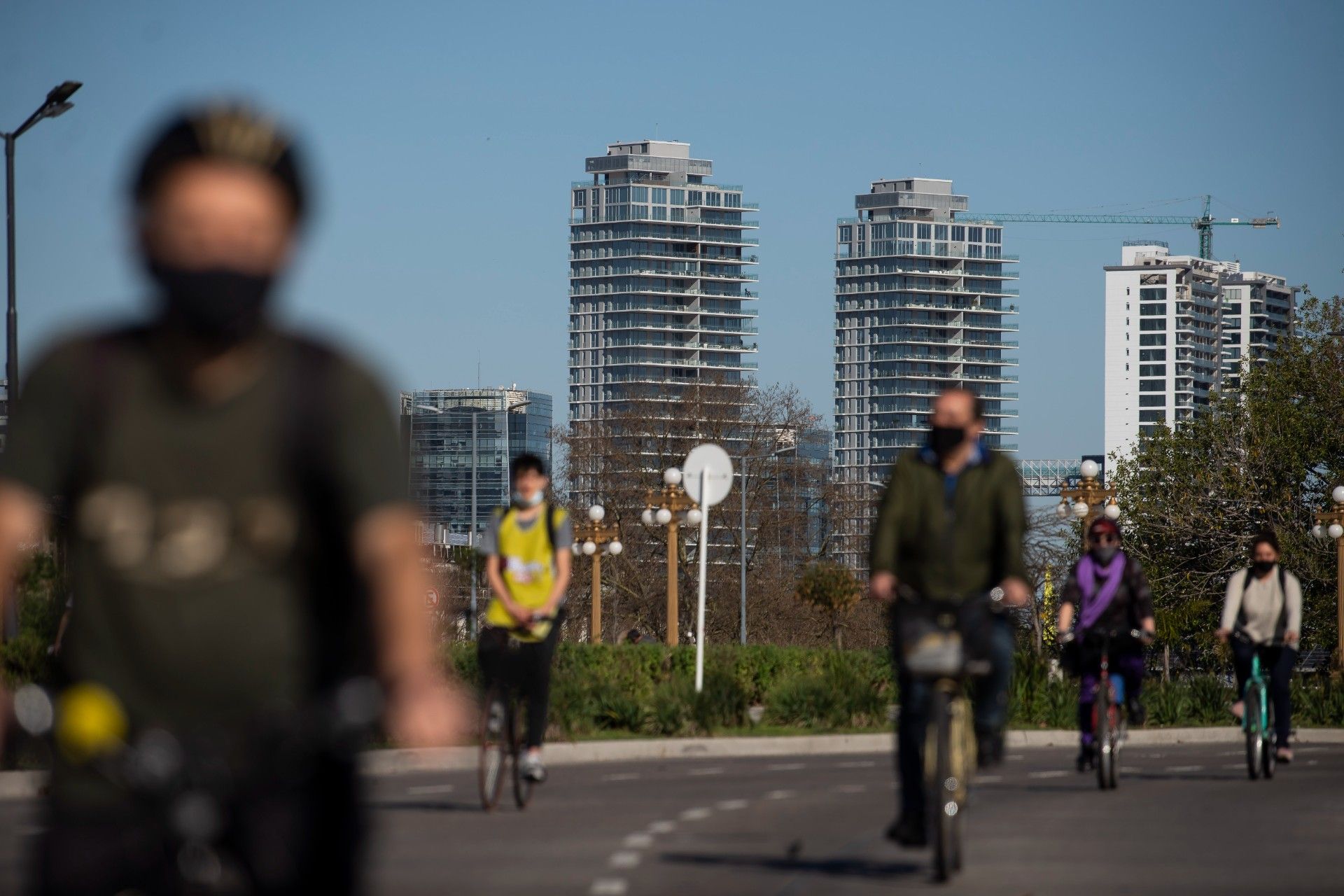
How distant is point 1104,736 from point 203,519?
10.8 meters

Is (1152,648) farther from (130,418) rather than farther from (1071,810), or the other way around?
(130,418)

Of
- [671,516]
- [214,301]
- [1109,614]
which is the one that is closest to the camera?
[214,301]

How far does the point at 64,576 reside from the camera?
15.3 meters

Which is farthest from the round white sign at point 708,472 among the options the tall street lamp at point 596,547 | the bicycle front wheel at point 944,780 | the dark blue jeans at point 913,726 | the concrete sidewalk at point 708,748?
the tall street lamp at point 596,547

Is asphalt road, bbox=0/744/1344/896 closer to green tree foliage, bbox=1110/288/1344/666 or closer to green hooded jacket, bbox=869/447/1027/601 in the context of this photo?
green hooded jacket, bbox=869/447/1027/601

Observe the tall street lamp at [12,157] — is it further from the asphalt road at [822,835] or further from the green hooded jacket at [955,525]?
the green hooded jacket at [955,525]

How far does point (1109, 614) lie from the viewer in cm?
Answer: 1334

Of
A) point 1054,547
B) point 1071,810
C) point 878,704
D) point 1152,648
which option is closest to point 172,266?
point 1071,810

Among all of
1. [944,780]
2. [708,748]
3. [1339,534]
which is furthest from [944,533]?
[1339,534]

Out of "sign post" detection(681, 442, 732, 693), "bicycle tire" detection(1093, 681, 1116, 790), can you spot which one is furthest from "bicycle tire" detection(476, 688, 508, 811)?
"sign post" detection(681, 442, 732, 693)

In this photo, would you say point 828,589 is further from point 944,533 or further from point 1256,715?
point 944,533

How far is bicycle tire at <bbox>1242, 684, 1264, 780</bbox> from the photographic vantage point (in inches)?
565

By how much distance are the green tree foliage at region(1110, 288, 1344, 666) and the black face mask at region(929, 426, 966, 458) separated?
164 ft

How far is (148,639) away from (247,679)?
15 cm
